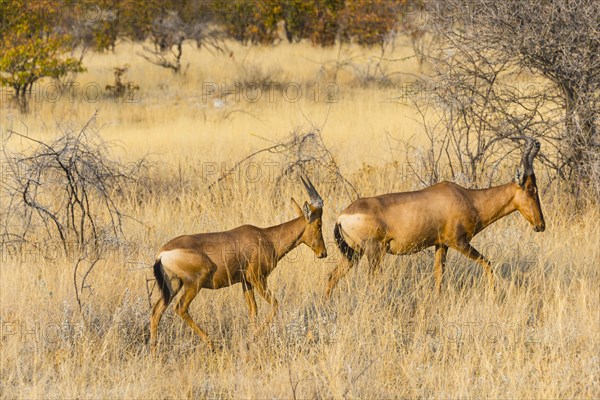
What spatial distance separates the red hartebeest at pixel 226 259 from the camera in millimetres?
6090

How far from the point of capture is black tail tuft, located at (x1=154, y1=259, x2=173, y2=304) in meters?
6.11

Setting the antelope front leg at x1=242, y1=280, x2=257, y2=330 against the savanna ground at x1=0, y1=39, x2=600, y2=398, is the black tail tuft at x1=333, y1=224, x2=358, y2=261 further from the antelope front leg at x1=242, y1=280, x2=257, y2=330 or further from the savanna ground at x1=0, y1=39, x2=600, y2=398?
the antelope front leg at x1=242, y1=280, x2=257, y2=330

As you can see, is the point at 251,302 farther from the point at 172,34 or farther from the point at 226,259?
the point at 172,34

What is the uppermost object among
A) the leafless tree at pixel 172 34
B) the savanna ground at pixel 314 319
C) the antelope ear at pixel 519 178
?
the antelope ear at pixel 519 178

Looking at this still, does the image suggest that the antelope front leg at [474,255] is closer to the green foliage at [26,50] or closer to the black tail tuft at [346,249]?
the black tail tuft at [346,249]

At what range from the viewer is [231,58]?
24969mm

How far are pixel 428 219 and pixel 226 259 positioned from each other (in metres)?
1.91

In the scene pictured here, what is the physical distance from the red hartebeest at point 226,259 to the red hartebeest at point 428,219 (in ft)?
1.68

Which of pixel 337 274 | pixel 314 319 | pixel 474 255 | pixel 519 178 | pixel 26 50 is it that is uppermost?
pixel 519 178

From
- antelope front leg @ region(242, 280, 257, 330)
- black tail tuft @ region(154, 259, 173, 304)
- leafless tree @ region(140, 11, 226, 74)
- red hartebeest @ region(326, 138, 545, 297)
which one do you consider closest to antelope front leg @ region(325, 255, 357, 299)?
red hartebeest @ region(326, 138, 545, 297)

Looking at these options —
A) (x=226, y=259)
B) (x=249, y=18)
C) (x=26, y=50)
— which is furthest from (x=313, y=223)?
(x=249, y=18)

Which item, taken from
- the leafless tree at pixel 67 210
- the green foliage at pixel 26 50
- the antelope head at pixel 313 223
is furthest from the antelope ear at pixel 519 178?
the green foliage at pixel 26 50

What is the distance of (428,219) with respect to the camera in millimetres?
7340

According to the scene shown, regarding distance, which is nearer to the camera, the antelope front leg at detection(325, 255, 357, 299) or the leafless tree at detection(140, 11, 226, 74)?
the antelope front leg at detection(325, 255, 357, 299)
